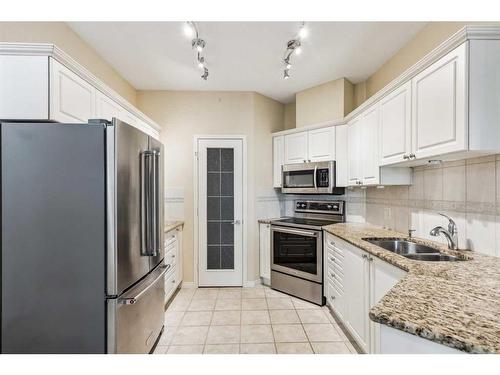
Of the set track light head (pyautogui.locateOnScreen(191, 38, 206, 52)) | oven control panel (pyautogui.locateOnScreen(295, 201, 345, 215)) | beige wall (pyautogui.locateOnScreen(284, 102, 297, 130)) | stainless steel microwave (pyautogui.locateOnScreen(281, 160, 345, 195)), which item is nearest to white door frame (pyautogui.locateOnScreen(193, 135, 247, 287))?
stainless steel microwave (pyautogui.locateOnScreen(281, 160, 345, 195))

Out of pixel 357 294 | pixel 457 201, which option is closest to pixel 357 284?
pixel 357 294

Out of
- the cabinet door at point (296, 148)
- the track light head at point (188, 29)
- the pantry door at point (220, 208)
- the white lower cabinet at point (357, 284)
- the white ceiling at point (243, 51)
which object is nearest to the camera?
the white lower cabinet at point (357, 284)

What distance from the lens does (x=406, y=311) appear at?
2.78ft

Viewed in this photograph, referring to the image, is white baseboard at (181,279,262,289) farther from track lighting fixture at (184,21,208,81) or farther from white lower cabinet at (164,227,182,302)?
track lighting fixture at (184,21,208,81)

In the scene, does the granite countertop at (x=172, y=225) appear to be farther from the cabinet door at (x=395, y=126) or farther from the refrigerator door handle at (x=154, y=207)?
the cabinet door at (x=395, y=126)

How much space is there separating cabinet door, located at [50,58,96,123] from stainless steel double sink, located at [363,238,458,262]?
2.56 metres

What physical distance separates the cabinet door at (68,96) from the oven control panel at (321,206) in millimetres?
2835

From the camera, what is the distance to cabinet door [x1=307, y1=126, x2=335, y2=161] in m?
3.08

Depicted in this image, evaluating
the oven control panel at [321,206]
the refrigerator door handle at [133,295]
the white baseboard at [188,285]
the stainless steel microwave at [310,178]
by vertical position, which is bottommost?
the white baseboard at [188,285]

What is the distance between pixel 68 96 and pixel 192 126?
6.28 feet

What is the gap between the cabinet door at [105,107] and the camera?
2.01 metres

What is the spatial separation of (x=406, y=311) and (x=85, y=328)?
67.2 inches

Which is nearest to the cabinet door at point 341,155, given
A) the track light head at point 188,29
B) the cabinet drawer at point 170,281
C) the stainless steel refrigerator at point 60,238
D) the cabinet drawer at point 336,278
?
the cabinet drawer at point 336,278
